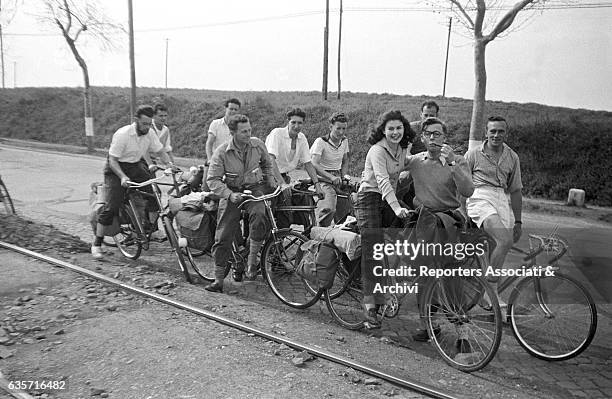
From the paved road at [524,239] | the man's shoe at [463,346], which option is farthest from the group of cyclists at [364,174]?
the paved road at [524,239]

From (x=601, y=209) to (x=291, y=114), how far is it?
10423mm

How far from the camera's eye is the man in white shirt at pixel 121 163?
6859 millimetres

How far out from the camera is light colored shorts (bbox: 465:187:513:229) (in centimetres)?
488

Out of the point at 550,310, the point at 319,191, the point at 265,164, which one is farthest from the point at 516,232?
the point at 265,164

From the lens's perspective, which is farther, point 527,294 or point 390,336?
point 390,336

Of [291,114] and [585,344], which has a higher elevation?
[291,114]

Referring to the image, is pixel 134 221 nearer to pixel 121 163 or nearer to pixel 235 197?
pixel 121 163

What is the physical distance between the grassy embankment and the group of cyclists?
92 cm

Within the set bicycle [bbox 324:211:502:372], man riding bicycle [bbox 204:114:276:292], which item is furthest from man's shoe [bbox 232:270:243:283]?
bicycle [bbox 324:211:502:372]

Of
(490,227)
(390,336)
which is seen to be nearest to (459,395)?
(390,336)

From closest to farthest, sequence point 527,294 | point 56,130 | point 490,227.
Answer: point 527,294 → point 490,227 → point 56,130

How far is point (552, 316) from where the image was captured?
14.6 feet

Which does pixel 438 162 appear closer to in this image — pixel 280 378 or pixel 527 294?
pixel 527 294

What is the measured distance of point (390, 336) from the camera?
482cm
